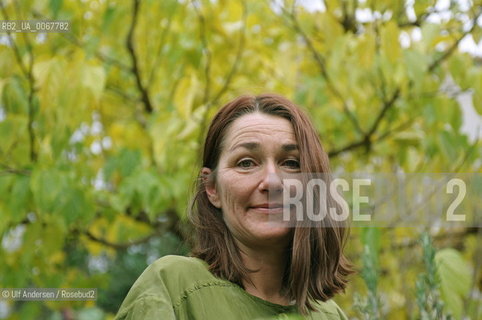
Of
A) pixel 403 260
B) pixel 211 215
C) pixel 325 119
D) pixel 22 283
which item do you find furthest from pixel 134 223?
pixel 211 215

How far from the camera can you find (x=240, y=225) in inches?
44.1

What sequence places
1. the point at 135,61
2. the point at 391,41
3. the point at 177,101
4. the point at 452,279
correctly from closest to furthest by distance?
the point at 452,279 → the point at 391,41 → the point at 177,101 → the point at 135,61

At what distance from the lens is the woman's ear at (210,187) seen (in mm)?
1204

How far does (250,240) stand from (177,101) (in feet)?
3.82

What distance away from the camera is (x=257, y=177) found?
1.09 meters

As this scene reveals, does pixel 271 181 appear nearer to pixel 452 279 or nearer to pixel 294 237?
pixel 294 237

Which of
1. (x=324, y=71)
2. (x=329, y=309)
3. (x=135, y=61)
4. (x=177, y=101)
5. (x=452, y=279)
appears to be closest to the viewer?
(x=329, y=309)

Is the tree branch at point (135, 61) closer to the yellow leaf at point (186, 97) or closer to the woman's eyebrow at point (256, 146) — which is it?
the yellow leaf at point (186, 97)

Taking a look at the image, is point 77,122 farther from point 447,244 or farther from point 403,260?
point 447,244

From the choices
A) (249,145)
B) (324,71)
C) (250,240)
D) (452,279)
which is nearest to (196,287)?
(250,240)

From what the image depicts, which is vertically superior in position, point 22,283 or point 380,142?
point 380,142

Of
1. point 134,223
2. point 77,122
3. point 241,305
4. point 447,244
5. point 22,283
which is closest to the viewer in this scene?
point 241,305

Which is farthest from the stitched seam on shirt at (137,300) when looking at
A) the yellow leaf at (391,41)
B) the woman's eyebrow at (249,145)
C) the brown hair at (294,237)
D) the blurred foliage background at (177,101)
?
the yellow leaf at (391,41)

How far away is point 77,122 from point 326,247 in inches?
38.1
